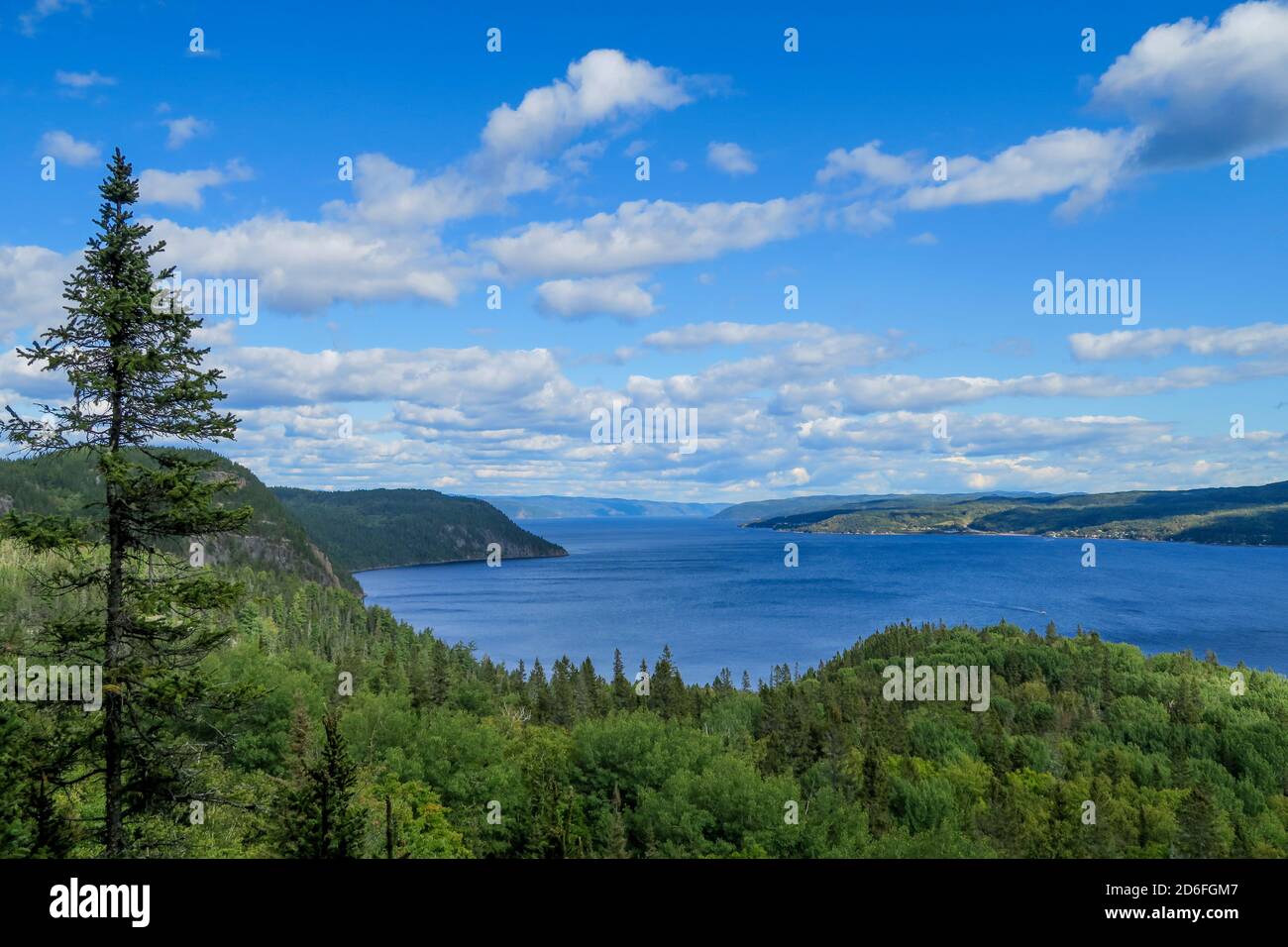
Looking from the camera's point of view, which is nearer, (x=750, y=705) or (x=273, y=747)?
(x=273, y=747)

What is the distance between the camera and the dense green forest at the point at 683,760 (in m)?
32.3

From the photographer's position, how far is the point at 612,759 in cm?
5800

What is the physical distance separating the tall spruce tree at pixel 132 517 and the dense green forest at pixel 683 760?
96cm

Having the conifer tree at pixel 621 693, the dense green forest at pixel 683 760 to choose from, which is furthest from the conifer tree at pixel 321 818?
the conifer tree at pixel 621 693

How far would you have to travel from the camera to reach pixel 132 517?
58.0ft

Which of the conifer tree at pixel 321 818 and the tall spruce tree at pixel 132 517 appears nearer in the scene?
the tall spruce tree at pixel 132 517

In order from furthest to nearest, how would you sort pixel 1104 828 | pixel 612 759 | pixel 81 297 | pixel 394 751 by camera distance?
pixel 1104 828 → pixel 612 759 → pixel 394 751 → pixel 81 297

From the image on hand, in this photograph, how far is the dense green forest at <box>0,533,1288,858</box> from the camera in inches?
1273

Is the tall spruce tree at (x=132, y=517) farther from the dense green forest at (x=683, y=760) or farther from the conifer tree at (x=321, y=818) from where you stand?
the conifer tree at (x=321, y=818)

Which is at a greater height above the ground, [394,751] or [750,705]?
[394,751]
